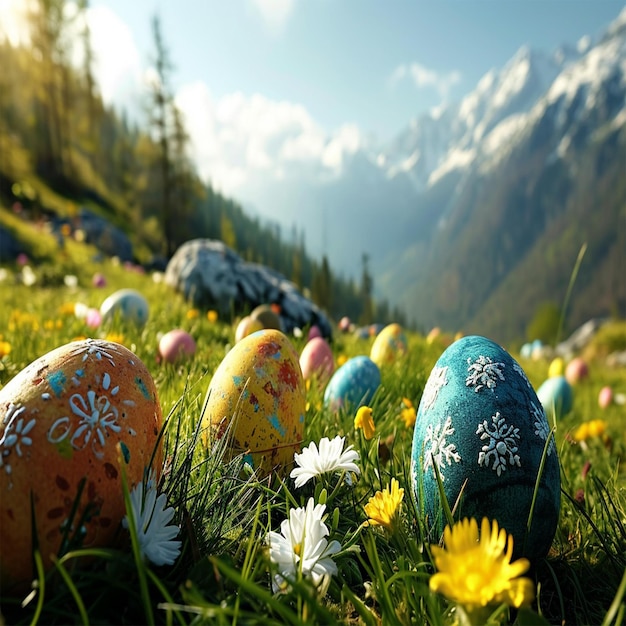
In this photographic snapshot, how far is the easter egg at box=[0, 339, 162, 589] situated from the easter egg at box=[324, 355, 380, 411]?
1.43 meters

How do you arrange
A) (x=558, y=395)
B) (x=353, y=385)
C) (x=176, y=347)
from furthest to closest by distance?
(x=558, y=395)
(x=176, y=347)
(x=353, y=385)

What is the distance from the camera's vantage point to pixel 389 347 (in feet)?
13.2

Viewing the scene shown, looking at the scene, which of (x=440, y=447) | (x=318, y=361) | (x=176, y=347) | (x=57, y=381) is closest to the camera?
(x=57, y=381)

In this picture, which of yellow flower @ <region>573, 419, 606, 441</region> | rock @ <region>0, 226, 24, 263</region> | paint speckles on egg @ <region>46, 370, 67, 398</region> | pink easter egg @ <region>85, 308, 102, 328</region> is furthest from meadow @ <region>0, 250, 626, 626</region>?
rock @ <region>0, 226, 24, 263</region>

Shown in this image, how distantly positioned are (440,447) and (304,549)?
22.0 inches

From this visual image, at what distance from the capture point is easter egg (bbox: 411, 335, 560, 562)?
1438 millimetres

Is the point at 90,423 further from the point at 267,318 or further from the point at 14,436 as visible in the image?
the point at 267,318

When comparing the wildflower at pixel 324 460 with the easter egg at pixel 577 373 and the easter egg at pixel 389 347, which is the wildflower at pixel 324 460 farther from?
the easter egg at pixel 577 373

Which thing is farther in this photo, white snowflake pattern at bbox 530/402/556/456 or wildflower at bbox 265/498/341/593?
white snowflake pattern at bbox 530/402/556/456

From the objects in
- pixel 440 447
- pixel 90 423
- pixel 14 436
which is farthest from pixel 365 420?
pixel 14 436

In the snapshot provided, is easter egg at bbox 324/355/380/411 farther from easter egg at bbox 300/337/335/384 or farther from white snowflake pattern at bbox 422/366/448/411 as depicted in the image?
white snowflake pattern at bbox 422/366/448/411

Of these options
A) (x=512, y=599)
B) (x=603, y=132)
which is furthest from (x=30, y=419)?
(x=603, y=132)

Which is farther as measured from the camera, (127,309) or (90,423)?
(127,309)

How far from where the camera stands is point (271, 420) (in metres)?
1.80
